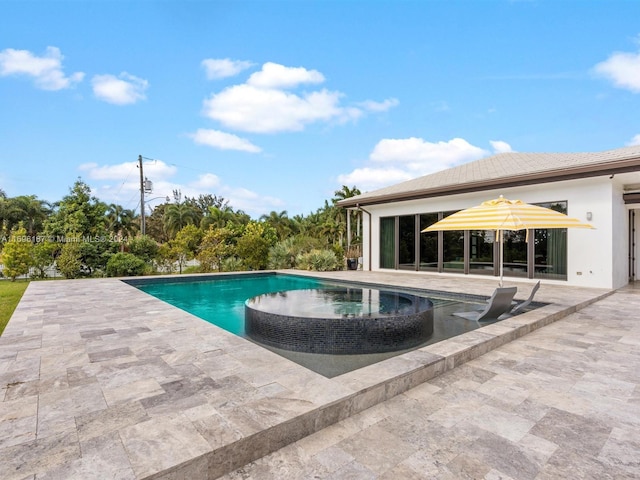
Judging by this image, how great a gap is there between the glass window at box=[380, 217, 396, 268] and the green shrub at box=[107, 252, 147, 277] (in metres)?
9.80

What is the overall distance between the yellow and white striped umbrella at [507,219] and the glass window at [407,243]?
25.9 ft

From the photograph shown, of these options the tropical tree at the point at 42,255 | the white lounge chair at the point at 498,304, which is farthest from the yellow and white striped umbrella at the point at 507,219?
the tropical tree at the point at 42,255

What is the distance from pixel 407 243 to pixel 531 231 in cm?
467

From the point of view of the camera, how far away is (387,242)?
15.4 meters

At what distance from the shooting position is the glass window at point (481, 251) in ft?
39.7

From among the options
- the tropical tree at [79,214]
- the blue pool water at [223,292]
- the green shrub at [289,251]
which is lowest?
the blue pool water at [223,292]

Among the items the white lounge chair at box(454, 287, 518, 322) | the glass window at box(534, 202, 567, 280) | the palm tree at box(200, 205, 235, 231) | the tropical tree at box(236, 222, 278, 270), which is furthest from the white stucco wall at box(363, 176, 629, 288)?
the palm tree at box(200, 205, 235, 231)

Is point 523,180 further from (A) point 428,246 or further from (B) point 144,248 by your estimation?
(B) point 144,248

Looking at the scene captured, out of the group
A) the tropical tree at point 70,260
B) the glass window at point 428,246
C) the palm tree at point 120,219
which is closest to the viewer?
the tropical tree at point 70,260

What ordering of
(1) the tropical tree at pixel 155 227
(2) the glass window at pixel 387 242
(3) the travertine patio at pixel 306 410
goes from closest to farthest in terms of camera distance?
(3) the travertine patio at pixel 306 410, (2) the glass window at pixel 387 242, (1) the tropical tree at pixel 155 227

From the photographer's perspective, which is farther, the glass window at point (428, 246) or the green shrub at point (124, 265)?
the glass window at point (428, 246)

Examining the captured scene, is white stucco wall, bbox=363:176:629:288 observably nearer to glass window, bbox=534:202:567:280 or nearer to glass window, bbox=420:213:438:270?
glass window, bbox=534:202:567:280

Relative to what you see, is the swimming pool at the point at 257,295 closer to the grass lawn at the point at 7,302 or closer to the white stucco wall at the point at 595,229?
the grass lawn at the point at 7,302

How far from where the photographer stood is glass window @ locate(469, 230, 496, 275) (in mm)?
12094
